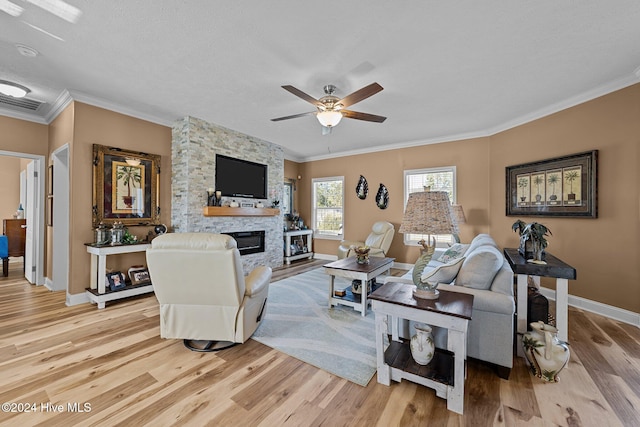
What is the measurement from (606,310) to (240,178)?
5.76 metres

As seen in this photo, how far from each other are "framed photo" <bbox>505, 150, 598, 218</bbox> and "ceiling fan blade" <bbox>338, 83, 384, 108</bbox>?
9.83 feet

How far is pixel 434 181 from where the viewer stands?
17.8ft

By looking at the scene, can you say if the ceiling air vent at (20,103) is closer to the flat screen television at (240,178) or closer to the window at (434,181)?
the flat screen television at (240,178)

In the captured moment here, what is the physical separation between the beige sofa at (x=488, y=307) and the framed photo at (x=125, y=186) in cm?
423

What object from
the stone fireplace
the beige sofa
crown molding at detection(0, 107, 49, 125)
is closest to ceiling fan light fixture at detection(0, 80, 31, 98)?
crown molding at detection(0, 107, 49, 125)

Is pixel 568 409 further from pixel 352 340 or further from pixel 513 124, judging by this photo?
pixel 513 124

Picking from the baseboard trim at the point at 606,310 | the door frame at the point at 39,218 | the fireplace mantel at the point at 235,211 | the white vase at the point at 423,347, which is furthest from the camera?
the fireplace mantel at the point at 235,211

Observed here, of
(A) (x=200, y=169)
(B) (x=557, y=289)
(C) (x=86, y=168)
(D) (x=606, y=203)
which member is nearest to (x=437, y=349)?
(B) (x=557, y=289)

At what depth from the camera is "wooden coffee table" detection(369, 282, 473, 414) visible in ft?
5.32

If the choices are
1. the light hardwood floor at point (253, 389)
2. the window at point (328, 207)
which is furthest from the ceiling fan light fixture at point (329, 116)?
the window at point (328, 207)

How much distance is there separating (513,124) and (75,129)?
21.5 feet

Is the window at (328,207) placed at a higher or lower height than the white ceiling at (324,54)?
lower

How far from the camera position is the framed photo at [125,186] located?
3.66 metres

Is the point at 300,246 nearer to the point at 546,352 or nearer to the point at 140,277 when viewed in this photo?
the point at 140,277
